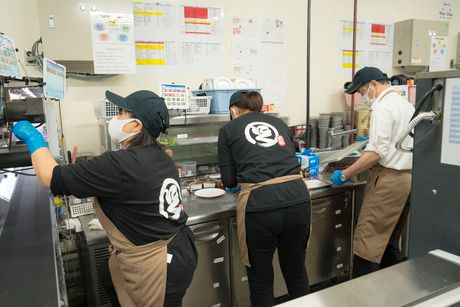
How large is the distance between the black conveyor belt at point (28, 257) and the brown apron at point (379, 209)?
73.3 inches

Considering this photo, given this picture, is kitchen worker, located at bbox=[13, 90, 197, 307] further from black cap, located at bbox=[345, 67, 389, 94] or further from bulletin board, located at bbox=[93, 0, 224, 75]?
black cap, located at bbox=[345, 67, 389, 94]

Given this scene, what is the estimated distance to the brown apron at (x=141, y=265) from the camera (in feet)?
4.31

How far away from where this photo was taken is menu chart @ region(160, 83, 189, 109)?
90.8 inches

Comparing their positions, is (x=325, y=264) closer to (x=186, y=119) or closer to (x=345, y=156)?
(x=345, y=156)

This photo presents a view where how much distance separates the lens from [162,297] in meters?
1.35

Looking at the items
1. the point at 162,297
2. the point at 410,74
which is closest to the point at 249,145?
the point at 162,297

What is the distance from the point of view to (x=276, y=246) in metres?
1.93

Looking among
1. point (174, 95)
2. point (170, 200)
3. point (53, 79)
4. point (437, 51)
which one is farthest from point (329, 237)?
point (437, 51)

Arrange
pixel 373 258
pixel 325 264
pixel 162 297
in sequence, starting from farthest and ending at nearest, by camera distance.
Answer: pixel 325 264, pixel 373 258, pixel 162 297

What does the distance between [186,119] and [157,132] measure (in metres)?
1.08

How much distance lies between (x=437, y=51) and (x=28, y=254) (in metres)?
4.15

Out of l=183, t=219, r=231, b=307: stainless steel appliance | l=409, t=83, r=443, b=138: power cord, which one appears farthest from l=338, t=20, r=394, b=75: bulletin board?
l=409, t=83, r=443, b=138: power cord

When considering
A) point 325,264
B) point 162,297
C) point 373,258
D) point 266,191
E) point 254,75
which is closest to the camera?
point 162,297

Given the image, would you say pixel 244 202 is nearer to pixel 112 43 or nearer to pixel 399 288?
pixel 399 288
